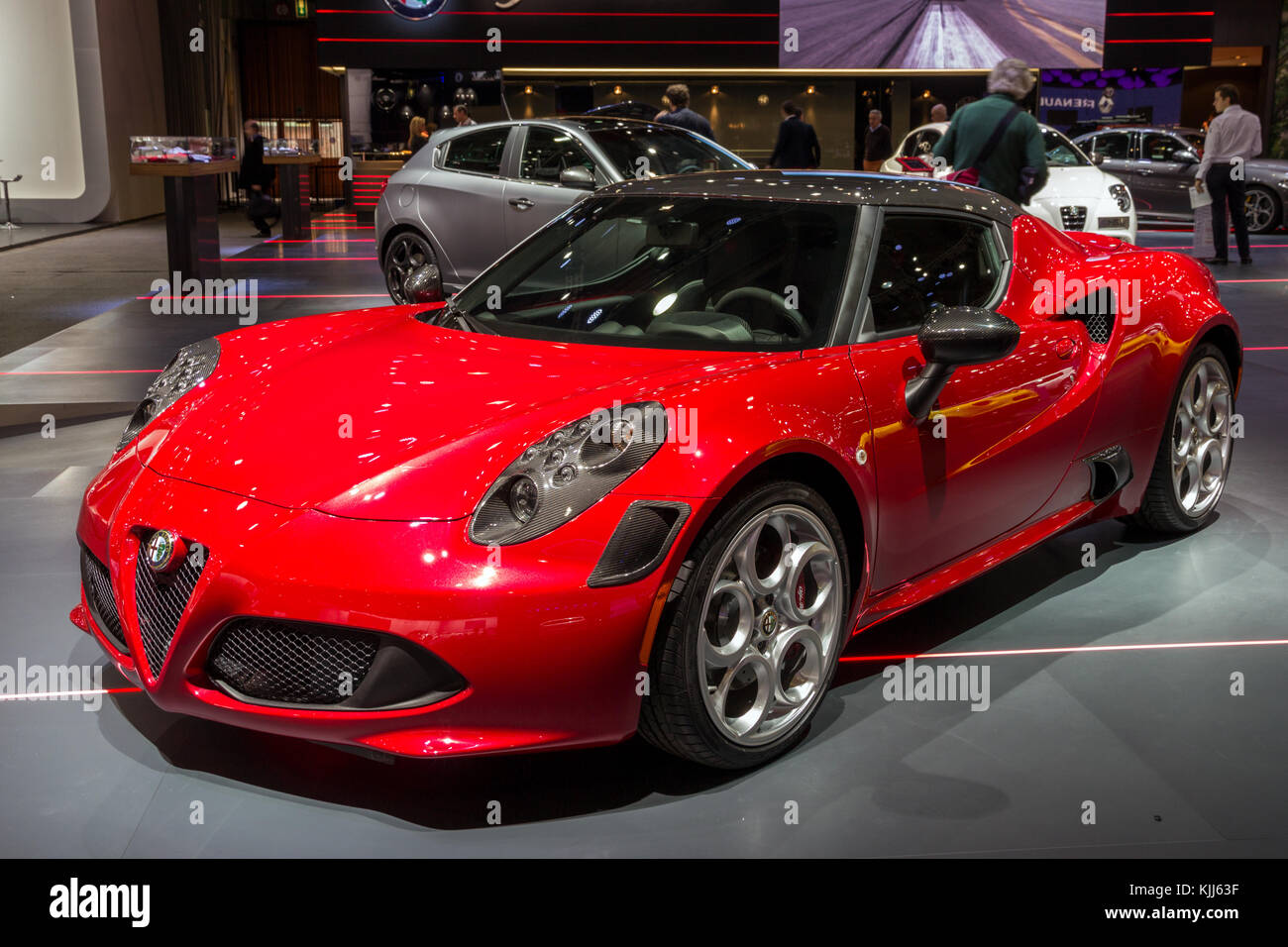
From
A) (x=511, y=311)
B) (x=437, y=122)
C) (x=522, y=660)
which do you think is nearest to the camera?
(x=522, y=660)

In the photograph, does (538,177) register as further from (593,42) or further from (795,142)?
(593,42)

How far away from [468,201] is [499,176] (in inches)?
12.2

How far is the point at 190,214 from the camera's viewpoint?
10930 millimetres

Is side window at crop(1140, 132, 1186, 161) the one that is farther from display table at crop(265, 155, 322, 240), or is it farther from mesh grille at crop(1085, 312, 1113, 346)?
mesh grille at crop(1085, 312, 1113, 346)

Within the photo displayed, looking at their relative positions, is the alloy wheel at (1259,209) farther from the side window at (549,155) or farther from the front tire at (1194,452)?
the front tire at (1194,452)

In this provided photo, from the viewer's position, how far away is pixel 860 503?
115 inches

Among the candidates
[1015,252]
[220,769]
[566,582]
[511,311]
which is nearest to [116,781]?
[220,769]

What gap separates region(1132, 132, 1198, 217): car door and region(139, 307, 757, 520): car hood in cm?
1488

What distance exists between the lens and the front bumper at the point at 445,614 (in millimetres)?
2342

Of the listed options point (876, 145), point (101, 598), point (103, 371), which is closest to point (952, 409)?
point (101, 598)

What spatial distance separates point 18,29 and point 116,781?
19658 millimetres

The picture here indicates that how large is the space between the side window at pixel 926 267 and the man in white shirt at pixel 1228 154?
890 centimetres

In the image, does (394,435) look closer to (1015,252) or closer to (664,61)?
→ (1015,252)

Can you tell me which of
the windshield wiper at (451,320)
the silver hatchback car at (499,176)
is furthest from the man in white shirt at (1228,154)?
the windshield wiper at (451,320)
